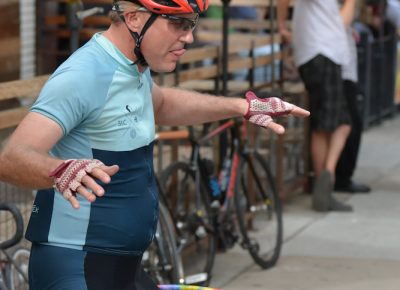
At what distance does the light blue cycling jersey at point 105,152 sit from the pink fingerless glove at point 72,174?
→ 0.41 m

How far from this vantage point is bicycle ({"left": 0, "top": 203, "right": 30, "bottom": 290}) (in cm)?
448

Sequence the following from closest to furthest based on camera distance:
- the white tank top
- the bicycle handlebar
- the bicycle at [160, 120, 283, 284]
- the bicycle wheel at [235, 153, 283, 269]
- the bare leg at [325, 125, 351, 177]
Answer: the bicycle handlebar < the bicycle at [160, 120, 283, 284] < the bicycle wheel at [235, 153, 283, 269] < the white tank top < the bare leg at [325, 125, 351, 177]

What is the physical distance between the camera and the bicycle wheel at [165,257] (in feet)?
19.5

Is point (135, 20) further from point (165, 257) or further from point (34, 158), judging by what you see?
point (165, 257)

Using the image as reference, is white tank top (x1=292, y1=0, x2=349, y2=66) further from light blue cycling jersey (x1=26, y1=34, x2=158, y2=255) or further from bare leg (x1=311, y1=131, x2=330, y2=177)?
light blue cycling jersey (x1=26, y1=34, x2=158, y2=255)

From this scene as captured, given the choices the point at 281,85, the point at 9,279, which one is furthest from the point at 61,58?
the point at 9,279

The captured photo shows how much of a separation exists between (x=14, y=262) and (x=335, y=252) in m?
3.24

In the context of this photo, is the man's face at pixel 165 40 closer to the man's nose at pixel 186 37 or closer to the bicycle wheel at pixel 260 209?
the man's nose at pixel 186 37

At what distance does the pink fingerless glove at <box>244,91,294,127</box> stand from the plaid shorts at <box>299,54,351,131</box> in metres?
5.16

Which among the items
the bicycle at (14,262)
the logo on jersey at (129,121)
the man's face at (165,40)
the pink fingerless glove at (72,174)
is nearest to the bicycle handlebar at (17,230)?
the bicycle at (14,262)

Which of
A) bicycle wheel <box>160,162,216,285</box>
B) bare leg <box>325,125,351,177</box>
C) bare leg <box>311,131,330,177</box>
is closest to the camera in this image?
bicycle wheel <box>160,162,216,285</box>

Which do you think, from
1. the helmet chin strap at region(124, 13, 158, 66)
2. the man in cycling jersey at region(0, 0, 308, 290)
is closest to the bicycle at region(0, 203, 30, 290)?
the man in cycling jersey at region(0, 0, 308, 290)

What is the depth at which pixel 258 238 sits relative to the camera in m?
7.71

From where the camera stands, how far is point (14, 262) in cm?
497
